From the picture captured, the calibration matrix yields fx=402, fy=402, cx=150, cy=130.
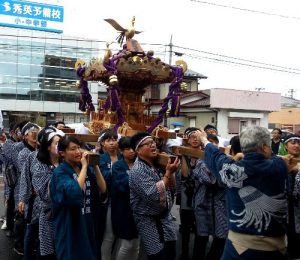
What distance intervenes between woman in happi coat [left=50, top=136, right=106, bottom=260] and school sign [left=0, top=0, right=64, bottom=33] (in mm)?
17747

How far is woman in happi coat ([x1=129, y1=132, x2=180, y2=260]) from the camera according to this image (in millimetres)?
3527

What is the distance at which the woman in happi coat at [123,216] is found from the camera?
3846 millimetres

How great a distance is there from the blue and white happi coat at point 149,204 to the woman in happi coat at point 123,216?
0.13 metres

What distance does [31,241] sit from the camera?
4066 mm

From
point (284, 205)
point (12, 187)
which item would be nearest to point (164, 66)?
point (12, 187)

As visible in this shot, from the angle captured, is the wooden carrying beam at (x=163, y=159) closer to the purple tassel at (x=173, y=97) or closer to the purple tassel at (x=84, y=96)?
the purple tassel at (x=173, y=97)

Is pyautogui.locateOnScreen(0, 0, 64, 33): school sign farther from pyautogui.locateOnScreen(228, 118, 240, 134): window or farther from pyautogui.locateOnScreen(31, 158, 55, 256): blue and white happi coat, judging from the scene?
pyautogui.locateOnScreen(31, 158, 55, 256): blue and white happi coat

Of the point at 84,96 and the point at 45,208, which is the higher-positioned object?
the point at 84,96

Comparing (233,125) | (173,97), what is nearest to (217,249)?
(173,97)

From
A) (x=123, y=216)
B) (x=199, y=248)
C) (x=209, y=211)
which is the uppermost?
(x=123, y=216)

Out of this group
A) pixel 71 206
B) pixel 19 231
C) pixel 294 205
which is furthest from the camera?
pixel 19 231

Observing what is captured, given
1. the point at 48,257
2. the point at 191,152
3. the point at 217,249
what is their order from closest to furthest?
the point at 48,257
the point at 191,152
the point at 217,249

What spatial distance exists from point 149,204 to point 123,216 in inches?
15.4

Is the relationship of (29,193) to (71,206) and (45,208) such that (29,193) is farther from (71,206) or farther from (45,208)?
(71,206)
